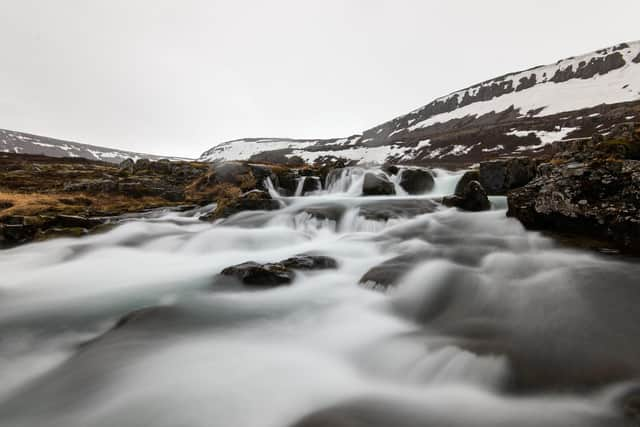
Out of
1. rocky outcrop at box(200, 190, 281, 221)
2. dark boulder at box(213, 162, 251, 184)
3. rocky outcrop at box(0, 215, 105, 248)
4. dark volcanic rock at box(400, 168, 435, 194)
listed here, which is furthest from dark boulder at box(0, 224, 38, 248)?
dark volcanic rock at box(400, 168, 435, 194)

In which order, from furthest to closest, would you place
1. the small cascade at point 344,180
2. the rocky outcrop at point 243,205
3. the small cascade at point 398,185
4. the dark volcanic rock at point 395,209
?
the small cascade at point 344,180 → the small cascade at point 398,185 → the rocky outcrop at point 243,205 → the dark volcanic rock at point 395,209

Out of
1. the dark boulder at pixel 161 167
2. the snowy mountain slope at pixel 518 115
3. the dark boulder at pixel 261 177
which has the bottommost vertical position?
the dark boulder at pixel 261 177

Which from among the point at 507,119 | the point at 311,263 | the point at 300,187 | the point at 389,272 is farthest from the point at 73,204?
the point at 507,119

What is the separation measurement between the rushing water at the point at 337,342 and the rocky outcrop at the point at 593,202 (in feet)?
1.99

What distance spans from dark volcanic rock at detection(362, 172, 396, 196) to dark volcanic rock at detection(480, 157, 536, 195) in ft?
16.4

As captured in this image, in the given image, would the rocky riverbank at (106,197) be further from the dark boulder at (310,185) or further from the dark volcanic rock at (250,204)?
the dark boulder at (310,185)

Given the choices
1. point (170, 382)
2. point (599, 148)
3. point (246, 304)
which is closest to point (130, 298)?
point (246, 304)

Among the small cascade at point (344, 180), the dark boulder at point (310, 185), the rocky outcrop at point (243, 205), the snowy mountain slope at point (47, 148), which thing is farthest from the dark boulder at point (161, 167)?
the snowy mountain slope at point (47, 148)

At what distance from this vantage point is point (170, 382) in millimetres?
3188

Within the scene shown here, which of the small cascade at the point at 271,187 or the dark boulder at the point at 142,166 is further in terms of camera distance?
the dark boulder at the point at 142,166

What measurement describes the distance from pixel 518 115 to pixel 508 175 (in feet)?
265

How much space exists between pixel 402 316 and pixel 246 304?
2435mm

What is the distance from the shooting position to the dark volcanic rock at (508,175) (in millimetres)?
14430

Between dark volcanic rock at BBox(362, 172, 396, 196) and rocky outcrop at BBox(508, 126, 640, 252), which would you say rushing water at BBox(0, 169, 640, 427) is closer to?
rocky outcrop at BBox(508, 126, 640, 252)
